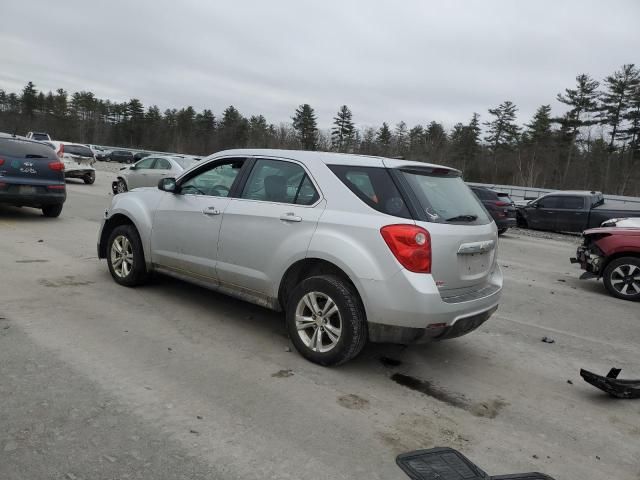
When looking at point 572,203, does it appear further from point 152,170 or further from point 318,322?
point 318,322

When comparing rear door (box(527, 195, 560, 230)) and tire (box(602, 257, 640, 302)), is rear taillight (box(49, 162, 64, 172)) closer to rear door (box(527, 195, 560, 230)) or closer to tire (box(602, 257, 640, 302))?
tire (box(602, 257, 640, 302))

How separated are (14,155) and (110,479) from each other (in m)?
9.31

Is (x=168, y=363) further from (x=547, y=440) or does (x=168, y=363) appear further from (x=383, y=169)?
(x=547, y=440)

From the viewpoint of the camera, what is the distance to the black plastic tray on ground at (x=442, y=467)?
2.84 meters

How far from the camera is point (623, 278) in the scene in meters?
8.11

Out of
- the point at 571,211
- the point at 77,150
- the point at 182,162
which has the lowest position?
the point at 571,211

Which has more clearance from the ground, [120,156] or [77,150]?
[120,156]

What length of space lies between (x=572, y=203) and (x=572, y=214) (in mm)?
419

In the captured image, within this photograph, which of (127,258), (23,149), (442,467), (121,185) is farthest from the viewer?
(121,185)

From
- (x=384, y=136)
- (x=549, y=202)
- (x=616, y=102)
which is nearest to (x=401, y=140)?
(x=384, y=136)

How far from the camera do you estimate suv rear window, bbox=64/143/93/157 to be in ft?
66.5

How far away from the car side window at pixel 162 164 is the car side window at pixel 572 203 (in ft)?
46.0

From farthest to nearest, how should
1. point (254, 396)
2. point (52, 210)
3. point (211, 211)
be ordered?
point (52, 210) → point (211, 211) → point (254, 396)

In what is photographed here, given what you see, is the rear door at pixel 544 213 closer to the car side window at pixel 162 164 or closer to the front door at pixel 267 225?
the car side window at pixel 162 164
